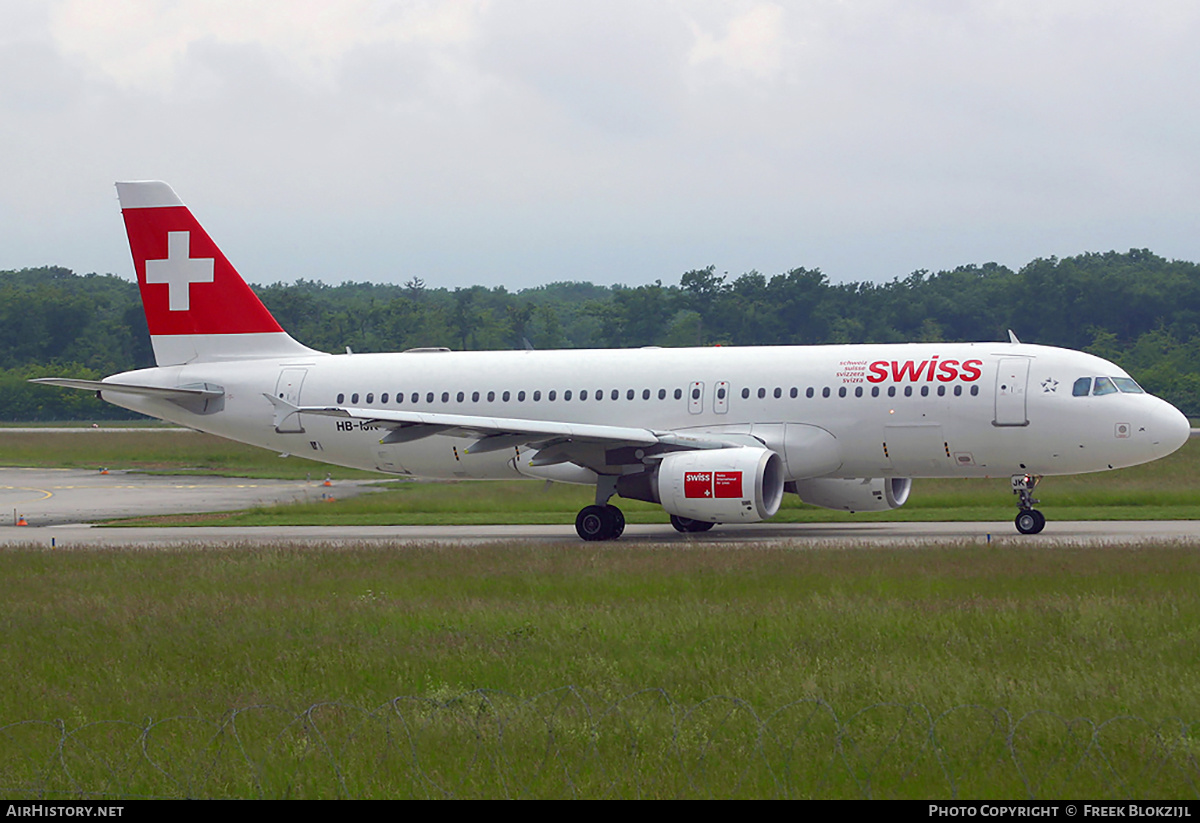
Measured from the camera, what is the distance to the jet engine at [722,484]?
23.6m

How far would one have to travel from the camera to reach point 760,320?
98812 mm

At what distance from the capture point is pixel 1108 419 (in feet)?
79.5

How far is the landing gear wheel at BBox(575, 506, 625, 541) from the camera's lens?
26047mm

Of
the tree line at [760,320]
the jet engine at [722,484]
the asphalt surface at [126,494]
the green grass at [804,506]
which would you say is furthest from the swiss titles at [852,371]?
the tree line at [760,320]

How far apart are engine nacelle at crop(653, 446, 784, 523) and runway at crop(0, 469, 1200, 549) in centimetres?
60

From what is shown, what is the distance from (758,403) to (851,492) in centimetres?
311

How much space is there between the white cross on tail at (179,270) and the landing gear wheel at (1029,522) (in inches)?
693

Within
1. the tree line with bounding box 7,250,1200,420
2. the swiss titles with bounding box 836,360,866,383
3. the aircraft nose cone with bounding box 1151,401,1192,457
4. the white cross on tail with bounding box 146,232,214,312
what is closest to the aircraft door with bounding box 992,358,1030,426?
the aircraft nose cone with bounding box 1151,401,1192,457

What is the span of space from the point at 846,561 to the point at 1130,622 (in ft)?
19.4

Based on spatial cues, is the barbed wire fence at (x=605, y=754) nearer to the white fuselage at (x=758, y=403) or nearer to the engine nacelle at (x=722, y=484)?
the engine nacelle at (x=722, y=484)

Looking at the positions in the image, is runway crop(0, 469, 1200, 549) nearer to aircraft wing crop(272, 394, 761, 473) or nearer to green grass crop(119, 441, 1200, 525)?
green grass crop(119, 441, 1200, 525)

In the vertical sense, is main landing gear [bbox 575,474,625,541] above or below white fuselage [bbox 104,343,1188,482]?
below

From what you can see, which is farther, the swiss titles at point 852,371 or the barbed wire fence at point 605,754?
the swiss titles at point 852,371

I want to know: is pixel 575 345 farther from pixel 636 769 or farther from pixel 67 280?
pixel 636 769
